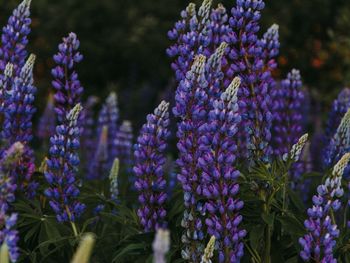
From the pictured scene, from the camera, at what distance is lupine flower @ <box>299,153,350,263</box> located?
3377 mm

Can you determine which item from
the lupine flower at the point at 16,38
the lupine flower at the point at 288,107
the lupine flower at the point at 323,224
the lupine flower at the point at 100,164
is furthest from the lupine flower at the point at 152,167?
the lupine flower at the point at 100,164

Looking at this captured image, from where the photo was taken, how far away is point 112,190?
185 inches

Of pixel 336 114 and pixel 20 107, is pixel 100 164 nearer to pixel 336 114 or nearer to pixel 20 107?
pixel 336 114

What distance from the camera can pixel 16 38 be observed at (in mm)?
4449

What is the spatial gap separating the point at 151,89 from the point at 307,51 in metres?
2.80

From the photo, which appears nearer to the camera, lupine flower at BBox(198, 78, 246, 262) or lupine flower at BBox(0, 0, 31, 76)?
lupine flower at BBox(198, 78, 246, 262)

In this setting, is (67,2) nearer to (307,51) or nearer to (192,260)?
(307,51)

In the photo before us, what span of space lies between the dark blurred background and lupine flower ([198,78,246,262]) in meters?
6.94

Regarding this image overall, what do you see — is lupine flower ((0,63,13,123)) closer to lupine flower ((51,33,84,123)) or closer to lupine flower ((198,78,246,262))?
lupine flower ((51,33,84,123))

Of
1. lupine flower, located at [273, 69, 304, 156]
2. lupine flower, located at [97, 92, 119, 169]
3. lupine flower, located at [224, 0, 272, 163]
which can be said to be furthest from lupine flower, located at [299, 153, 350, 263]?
lupine flower, located at [97, 92, 119, 169]

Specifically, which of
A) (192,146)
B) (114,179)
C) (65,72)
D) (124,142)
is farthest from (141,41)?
(192,146)

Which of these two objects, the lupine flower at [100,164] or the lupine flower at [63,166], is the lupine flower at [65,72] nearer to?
the lupine flower at [63,166]

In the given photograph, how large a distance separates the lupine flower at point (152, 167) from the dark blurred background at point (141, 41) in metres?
6.48

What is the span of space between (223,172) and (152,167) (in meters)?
0.54
